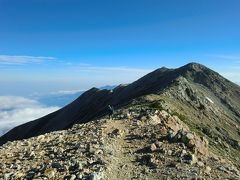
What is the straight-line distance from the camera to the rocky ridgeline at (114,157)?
74.9 feet

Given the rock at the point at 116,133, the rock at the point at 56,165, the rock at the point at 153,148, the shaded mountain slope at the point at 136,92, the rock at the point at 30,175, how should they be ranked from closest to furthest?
1. the rock at the point at 30,175
2. the rock at the point at 56,165
3. the rock at the point at 153,148
4. the rock at the point at 116,133
5. the shaded mountain slope at the point at 136,92

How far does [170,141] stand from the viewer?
28.8 m

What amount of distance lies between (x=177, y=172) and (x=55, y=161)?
8099 mm

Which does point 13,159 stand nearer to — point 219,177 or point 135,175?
point 135,175

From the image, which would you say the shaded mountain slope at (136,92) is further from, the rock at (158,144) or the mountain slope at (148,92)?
the rock at (158,144)

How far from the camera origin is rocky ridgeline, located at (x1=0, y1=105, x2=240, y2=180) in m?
22.8

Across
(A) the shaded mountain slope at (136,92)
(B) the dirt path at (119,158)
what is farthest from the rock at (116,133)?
(A) the shaded mountain slope at (136,92)

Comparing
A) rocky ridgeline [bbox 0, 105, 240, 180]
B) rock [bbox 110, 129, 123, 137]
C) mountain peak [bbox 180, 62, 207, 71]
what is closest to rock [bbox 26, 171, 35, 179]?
rocky ridgeline [bbox 0, 105, 240, 180]

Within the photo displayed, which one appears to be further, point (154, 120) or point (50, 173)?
point (154, 120)

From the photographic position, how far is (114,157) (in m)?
25.7

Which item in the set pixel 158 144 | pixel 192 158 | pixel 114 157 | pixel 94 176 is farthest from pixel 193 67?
pixel 94 176

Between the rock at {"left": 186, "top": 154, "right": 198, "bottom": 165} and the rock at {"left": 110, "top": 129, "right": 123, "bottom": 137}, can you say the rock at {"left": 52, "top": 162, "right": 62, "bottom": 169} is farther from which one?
the rock at {"left": 186, "top": 154, "right": 198, "bottom": 165}

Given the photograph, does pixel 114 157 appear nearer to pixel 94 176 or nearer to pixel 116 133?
pixel 94 176

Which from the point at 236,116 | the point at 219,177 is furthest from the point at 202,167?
the point at 236,116
